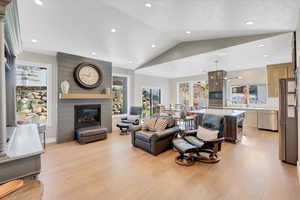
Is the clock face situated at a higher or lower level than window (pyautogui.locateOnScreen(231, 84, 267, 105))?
higher

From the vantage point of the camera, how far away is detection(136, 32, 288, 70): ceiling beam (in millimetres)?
3764

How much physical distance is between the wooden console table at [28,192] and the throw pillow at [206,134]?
2948 mm

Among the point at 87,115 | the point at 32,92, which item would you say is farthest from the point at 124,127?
the point at 32,92

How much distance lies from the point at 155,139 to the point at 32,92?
408 cm

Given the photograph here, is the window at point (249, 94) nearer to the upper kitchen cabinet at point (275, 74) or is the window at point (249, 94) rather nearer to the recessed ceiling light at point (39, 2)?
the upper kitchen cabinet at point (275, 74)

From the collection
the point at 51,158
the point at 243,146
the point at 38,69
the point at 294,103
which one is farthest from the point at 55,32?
the point at 243,146

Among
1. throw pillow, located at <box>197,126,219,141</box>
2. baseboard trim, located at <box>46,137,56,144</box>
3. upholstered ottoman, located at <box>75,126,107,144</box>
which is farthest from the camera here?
baseboard trim, located at <box>46,137,56,144</box>

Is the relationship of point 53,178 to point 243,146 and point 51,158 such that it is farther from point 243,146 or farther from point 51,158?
point 243,146

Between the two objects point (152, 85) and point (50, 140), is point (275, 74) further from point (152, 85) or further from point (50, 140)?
point (50, 140)

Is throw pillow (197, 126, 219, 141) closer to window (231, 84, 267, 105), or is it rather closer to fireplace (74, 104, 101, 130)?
fireplace (74, 104, 101, 130)

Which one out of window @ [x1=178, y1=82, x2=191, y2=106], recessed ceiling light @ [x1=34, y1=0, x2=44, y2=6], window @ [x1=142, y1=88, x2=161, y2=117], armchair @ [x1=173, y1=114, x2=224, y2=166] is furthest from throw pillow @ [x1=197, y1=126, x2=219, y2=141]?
window @ [x1=178, y1=82, x2=191, y2=106]

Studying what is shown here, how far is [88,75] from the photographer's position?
17.0ft

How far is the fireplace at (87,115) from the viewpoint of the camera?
16.2 ft

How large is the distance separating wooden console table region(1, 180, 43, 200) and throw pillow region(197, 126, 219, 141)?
2.95m
